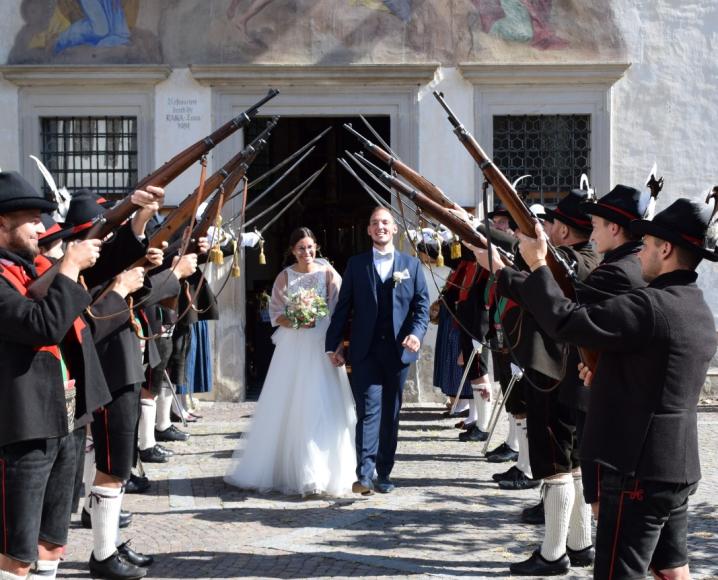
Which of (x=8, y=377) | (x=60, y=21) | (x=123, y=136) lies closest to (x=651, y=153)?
(x=123, y=136)

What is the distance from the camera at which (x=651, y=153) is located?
13.4 m

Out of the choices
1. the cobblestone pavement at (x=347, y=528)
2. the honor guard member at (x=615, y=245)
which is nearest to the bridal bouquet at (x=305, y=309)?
the cobblestone pavement at (x=347, y=528)

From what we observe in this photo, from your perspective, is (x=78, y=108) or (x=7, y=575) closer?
(x=7, y=575)

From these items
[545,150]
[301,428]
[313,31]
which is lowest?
[301,428]

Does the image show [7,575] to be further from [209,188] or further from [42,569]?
[209,188]

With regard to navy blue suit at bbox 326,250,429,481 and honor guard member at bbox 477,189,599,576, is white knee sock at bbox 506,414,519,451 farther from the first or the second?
honor guard member at bbox 477,189,599,576

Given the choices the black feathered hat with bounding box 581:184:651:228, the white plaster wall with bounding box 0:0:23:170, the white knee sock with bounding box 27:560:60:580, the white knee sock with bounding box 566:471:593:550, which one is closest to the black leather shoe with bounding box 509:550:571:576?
the white knee sock with bounding box 566:471:593:550

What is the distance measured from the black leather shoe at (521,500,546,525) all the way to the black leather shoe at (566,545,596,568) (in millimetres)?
1029

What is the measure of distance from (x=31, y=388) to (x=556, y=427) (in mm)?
3292

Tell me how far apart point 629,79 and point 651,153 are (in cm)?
98

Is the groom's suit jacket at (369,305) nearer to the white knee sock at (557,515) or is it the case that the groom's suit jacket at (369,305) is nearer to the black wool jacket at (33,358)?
the white knee sock at (557,515)

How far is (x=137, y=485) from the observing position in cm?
847

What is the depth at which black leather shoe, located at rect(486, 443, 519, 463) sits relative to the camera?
9.75 meters

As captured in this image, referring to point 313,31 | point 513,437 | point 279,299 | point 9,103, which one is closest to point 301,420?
point 279,299
